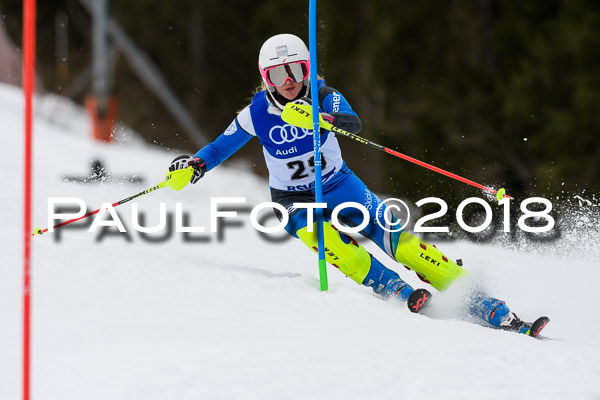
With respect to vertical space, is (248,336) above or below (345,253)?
below

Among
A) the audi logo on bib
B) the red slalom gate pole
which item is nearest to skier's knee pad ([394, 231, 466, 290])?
the audi logo on bib

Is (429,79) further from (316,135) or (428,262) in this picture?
(316,135)

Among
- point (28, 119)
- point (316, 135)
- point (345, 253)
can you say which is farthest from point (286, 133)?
point (28, 119)

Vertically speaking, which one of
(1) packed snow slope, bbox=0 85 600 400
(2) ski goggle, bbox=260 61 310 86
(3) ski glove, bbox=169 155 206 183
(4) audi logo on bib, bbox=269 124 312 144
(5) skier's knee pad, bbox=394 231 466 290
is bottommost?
(1) packed snow slope, bbox=0 85 600 400

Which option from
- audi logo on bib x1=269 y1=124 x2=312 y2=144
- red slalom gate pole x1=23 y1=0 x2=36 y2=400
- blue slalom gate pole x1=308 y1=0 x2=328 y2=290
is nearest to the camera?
red slalom gate pole x1=23 y1=0 x2=36 y2=400

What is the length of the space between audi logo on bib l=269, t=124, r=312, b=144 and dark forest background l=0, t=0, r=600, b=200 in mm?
4129

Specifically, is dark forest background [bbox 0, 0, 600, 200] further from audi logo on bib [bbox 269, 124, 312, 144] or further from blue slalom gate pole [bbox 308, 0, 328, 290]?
blue slalom gate pole [bbox 308, 0, 328, 290]

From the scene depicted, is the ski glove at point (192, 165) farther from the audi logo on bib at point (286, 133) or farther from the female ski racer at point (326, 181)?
the audi logo on bib at point (286, 133)

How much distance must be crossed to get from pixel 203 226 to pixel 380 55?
426 inches

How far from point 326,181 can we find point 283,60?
688 millimetres

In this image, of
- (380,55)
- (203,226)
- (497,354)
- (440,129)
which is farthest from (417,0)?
(497,354)

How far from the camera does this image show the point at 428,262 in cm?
388

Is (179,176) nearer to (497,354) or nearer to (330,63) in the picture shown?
(497,354)

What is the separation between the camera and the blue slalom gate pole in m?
3.65
